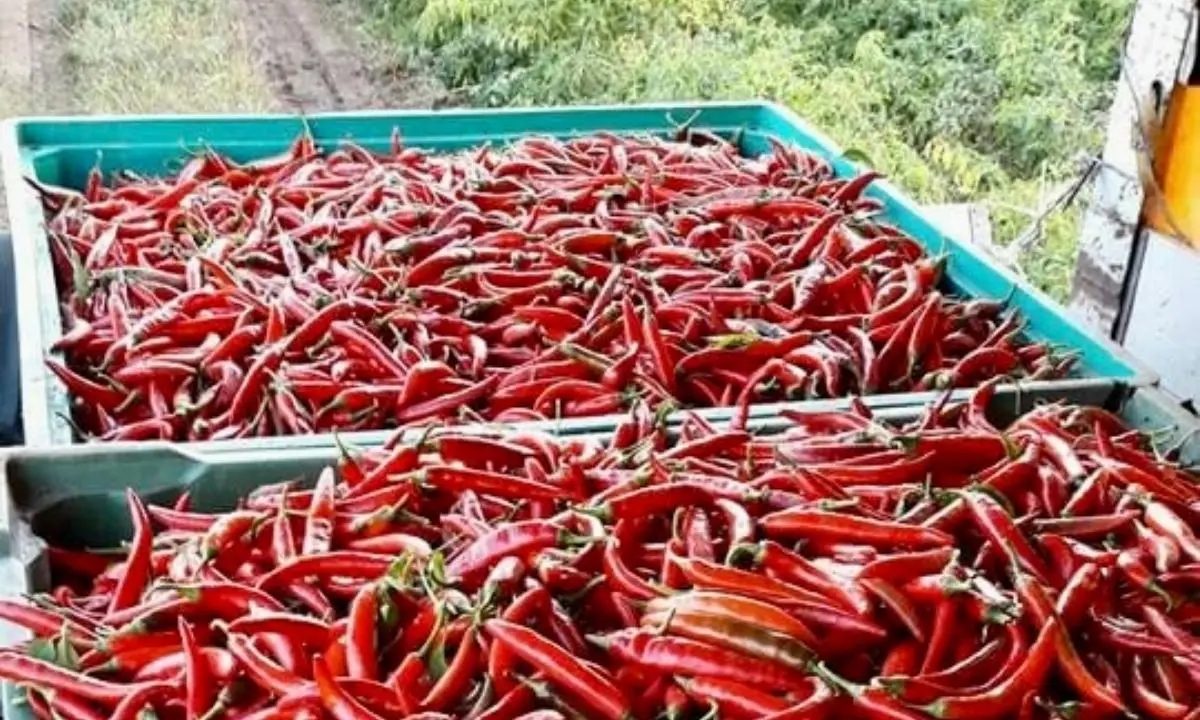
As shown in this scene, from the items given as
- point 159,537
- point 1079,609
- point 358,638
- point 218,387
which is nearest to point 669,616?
point 358,638

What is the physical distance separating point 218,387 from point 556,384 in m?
0.75

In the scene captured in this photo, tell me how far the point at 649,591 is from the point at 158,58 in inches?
297

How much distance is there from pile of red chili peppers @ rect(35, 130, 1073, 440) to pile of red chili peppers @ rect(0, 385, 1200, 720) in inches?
19.7

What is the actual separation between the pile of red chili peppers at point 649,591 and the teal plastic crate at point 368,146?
16.3 inches

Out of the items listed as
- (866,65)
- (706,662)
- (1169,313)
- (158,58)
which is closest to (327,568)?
(706,662)

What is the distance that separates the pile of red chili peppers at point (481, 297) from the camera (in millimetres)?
3125

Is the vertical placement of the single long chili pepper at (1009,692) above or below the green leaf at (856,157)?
below

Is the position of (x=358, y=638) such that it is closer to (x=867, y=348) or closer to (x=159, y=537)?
(x=159, y=537)

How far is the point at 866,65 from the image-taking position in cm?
873

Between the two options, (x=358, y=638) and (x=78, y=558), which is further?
(x=78, y=558)

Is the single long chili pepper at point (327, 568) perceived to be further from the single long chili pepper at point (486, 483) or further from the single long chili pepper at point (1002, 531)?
the single long chili pepper at point (1002, 531)

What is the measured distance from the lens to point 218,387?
3133 millimetres

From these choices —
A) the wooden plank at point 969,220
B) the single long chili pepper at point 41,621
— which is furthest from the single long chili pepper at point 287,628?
the wooden plank at point 969,220

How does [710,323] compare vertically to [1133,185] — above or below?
below
